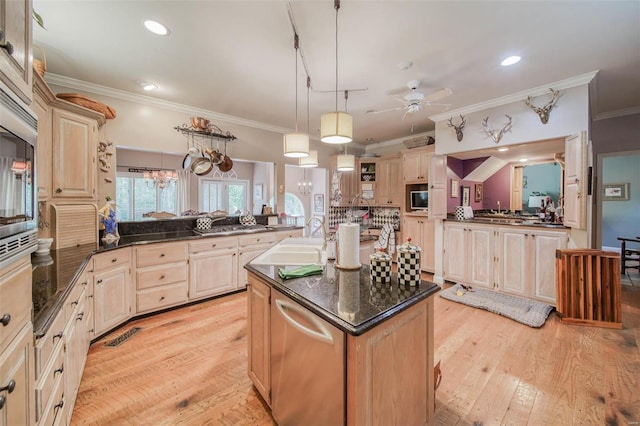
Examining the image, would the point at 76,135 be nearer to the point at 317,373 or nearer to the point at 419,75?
the point at 317,373

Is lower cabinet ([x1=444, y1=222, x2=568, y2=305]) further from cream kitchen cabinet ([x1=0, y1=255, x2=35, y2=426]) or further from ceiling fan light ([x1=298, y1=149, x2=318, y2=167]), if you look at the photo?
cream kitchen cabinet ([x1=0, y1=255, x2=35, y2=426])

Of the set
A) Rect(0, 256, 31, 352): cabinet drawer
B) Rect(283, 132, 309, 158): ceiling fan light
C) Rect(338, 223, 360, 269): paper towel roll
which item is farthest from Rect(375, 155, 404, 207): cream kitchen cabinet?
Rect(0, 256, 31, 352): cabinet drawer

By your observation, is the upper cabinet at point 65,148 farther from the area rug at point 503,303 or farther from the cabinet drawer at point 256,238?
the area rug at point 503,303

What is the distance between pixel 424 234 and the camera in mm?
4605

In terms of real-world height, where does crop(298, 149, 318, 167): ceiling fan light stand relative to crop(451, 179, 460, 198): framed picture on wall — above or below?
above

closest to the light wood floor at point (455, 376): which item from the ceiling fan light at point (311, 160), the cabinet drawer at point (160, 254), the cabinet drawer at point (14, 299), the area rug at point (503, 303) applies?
the area rug at point (503, 303)

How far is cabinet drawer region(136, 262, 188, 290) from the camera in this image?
9.10 ft

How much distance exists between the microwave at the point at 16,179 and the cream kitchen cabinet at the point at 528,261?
4.38 meters

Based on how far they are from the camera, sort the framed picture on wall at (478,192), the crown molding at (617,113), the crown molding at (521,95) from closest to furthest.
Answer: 1. the crown molding at (521,95)
2. the crown molding at (617,113)
3. the framed picture on wall at (478,192)

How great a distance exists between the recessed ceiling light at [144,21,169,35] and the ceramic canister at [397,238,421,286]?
2366 millimetres

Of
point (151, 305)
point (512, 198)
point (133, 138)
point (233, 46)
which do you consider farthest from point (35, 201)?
point (512, 198)

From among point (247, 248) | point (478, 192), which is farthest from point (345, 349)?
point (478, 192)

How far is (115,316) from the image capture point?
2510 mm

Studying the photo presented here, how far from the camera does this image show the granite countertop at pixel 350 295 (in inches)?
39.9
